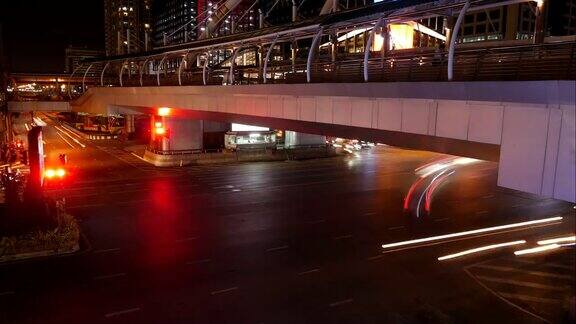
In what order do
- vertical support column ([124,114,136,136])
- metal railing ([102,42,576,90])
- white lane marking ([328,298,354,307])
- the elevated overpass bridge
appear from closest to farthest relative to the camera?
the elevated overpass bridge → metal railing ([102,42,576,90]) → white lane marking ([328,298,354,307]) → vertical support column ([124,114,136,136])

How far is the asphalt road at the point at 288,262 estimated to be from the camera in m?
13.5

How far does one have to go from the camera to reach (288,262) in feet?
56.5

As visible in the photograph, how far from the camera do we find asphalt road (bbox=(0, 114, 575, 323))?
13469 millimetres

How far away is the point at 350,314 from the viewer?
43.7 ft

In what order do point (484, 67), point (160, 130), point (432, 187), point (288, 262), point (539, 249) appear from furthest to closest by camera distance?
point (160, 130) < point (432, 187) < point (539, 249) < point (288, 262) < point (484, 67)

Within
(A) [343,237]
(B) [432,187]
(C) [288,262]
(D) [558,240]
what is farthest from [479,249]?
(B) [432,187]

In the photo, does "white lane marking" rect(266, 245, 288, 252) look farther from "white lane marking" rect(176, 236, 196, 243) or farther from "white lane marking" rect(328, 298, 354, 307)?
"white lane marking" rect(328, 298, 354, 307)

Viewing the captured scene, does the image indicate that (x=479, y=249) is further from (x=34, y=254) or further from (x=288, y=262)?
(x=34, y=254)

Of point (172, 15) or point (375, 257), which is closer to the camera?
point (375, 257)

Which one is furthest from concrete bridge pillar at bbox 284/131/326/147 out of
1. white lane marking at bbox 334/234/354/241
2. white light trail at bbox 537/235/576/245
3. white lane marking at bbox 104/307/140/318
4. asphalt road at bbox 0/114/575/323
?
white lane marking at bbox 104/307/140/318

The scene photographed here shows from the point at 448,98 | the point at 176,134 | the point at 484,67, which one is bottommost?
the point at 176,134

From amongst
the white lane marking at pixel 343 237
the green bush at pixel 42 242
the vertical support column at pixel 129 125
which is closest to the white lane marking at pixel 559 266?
the white lane marking at pixel 343 237

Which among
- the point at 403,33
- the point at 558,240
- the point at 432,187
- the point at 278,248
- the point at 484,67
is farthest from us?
the point at 403,33

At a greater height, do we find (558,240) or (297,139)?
(297,139)
